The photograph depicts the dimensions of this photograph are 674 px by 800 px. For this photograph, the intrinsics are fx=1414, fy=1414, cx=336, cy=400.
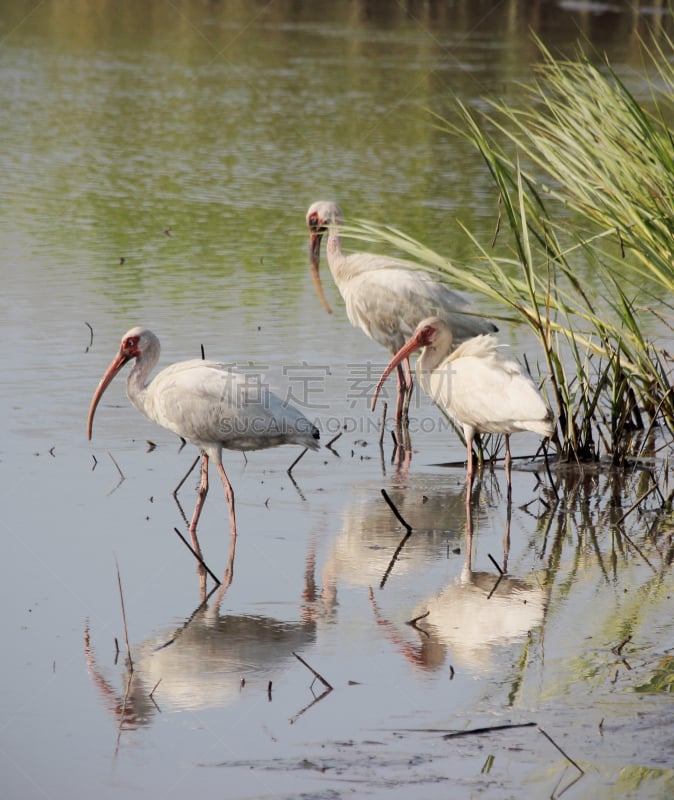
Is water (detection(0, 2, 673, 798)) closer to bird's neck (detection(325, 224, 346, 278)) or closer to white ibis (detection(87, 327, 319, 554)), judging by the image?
white ibis (detection(87, 327, 319, 554))

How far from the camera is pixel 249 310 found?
39.8 ft

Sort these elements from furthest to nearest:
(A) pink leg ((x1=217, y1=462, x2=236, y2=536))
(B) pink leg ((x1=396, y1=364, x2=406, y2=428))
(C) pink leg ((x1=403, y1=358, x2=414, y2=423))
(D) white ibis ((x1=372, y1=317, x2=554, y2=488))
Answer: (C) pink leg ((x1=403, y1=358, x2=414, y2=423))
(B) pink leg ((x1=396, y1=364, x2=406, y2=428))
(D) white ibis ((x1=372, y1=317, x2=554, y2=488))
(A) pink leg ((x1=217, y1=462, x2=236, y2=536))

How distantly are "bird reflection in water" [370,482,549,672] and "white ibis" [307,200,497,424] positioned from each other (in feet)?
11.1

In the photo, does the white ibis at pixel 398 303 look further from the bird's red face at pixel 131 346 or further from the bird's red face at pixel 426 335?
the bird's red face at pixel 131 346

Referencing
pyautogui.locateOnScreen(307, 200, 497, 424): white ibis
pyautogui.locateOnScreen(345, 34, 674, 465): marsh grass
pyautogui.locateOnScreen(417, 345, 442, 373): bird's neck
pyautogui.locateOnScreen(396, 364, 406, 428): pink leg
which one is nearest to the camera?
pyautogui.locateOnScreen(345, 34, 674, 465): marsh grass

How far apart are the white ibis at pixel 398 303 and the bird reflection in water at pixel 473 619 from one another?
3389 mm

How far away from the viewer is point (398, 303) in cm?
998

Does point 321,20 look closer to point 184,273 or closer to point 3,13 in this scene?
point 3,13

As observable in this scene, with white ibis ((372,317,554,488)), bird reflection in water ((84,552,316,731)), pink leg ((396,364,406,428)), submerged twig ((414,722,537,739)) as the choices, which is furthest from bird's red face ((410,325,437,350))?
submerged twig ((414,722,537,739))

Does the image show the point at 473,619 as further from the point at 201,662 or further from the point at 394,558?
the point at 201,662

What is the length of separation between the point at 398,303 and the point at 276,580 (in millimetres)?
4004

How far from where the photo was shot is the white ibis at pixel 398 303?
983 centimetres

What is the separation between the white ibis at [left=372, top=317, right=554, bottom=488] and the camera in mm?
7219

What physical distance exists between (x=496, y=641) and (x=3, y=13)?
1452 inches
